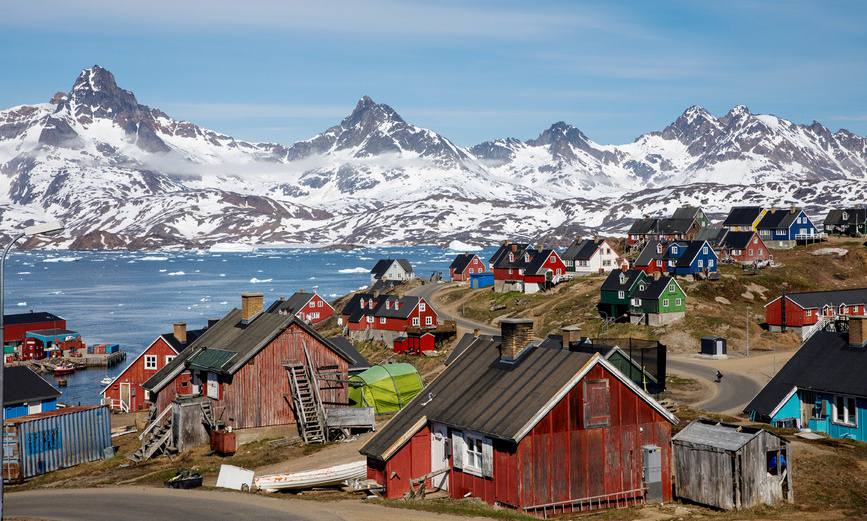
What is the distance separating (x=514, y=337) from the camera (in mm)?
32781

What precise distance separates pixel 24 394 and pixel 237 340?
14.1 m

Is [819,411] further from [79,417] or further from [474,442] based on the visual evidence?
[79,417]

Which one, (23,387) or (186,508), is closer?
(186,508)

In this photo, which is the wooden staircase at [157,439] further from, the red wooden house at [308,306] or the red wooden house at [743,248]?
the red wooden house at [743,248]

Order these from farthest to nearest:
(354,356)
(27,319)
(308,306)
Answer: (308,306)
(27,319)
(354,356)

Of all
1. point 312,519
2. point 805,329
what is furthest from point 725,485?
point 805,329

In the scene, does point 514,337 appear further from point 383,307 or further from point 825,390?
point 383,307

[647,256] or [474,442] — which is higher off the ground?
[647,256]

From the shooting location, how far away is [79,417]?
4544 cm

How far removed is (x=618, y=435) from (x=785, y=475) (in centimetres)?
606

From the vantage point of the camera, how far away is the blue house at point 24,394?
51.6 m

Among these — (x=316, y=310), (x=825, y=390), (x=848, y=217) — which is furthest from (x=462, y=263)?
(x=825, y=390)

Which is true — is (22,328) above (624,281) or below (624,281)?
below

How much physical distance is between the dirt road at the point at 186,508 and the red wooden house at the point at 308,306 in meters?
76.5
